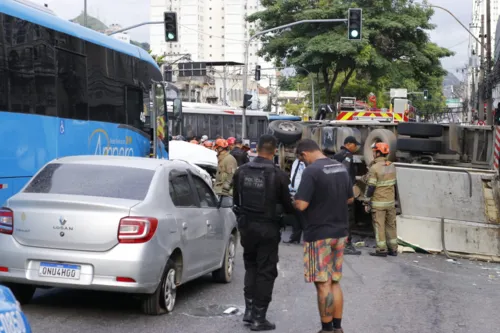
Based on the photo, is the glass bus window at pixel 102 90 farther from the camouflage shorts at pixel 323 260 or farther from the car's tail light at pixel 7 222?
the camouflage shorts at pixel 323 260

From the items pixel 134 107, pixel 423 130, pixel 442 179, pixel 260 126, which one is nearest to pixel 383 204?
pixel 442 179

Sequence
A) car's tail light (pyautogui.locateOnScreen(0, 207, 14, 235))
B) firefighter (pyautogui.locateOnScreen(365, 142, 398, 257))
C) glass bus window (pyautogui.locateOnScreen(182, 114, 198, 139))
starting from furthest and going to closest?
glass bus window (pyautogui.locateOnScreen(182, 114, 198, 139)), firefighter (pyautogui.locateOnScreen(365, 142, 398, 257)), car's tail light (pyautogui.locateOnScreen(0, 207, 14, 235))

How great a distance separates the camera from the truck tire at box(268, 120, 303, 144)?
16016 mm

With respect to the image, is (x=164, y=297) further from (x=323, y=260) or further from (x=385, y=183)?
(x=385, y=183)

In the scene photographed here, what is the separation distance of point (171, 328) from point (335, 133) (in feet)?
29.3

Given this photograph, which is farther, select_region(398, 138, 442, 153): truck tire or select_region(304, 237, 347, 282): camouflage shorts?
select_region(398, 138, 442, 153): truck tire

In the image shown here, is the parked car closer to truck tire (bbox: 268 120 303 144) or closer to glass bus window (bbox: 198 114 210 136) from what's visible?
truck tire (bbox: 268 120 303 144)

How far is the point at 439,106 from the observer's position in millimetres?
127188

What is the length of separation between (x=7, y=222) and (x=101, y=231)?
3.43 feet

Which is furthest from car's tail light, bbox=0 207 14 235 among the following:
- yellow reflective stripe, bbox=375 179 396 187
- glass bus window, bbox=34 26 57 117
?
yellow reflective stripe, bbox=375 179 396 187

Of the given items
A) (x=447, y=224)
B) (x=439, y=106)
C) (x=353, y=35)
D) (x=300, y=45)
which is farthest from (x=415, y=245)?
(x=439, y=106)

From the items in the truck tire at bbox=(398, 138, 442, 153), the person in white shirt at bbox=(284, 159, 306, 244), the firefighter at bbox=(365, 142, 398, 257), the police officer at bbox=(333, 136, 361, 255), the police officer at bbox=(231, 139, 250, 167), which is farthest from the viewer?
the police officer at bbox=(231, 139, 250, 167)

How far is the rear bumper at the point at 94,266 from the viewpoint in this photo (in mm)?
7270

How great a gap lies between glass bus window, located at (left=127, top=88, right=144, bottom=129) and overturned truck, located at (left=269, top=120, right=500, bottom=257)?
408 centimetres
